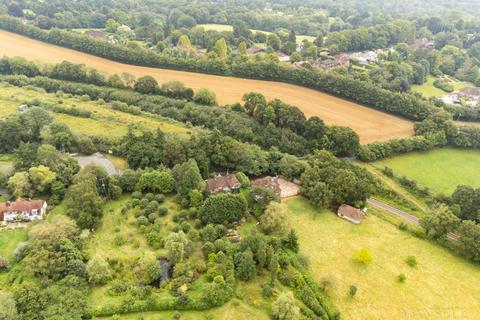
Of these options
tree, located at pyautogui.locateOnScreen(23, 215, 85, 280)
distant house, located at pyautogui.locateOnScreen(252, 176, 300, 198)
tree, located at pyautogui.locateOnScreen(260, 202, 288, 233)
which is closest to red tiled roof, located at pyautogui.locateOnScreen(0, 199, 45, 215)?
tree, located at pyautogui.locateOnScreen(23, 215, 85, 280)

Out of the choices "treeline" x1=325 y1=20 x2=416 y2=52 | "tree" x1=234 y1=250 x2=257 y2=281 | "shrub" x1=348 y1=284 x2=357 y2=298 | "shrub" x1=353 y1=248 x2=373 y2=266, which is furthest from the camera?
"treeline" x1=325 y1=20 x2=416 y2=52

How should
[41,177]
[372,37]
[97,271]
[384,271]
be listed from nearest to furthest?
[97,271] → [384,271] → [41,177] → [372,37]

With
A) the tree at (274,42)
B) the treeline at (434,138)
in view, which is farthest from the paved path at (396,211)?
the tree at (274,42)

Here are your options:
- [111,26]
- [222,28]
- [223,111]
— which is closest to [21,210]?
[223,111]

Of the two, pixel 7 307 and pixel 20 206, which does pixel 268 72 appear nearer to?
pixel 20 206

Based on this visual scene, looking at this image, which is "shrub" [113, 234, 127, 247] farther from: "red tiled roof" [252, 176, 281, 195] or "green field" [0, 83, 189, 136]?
"green field" [0, 83, 189, 136]
